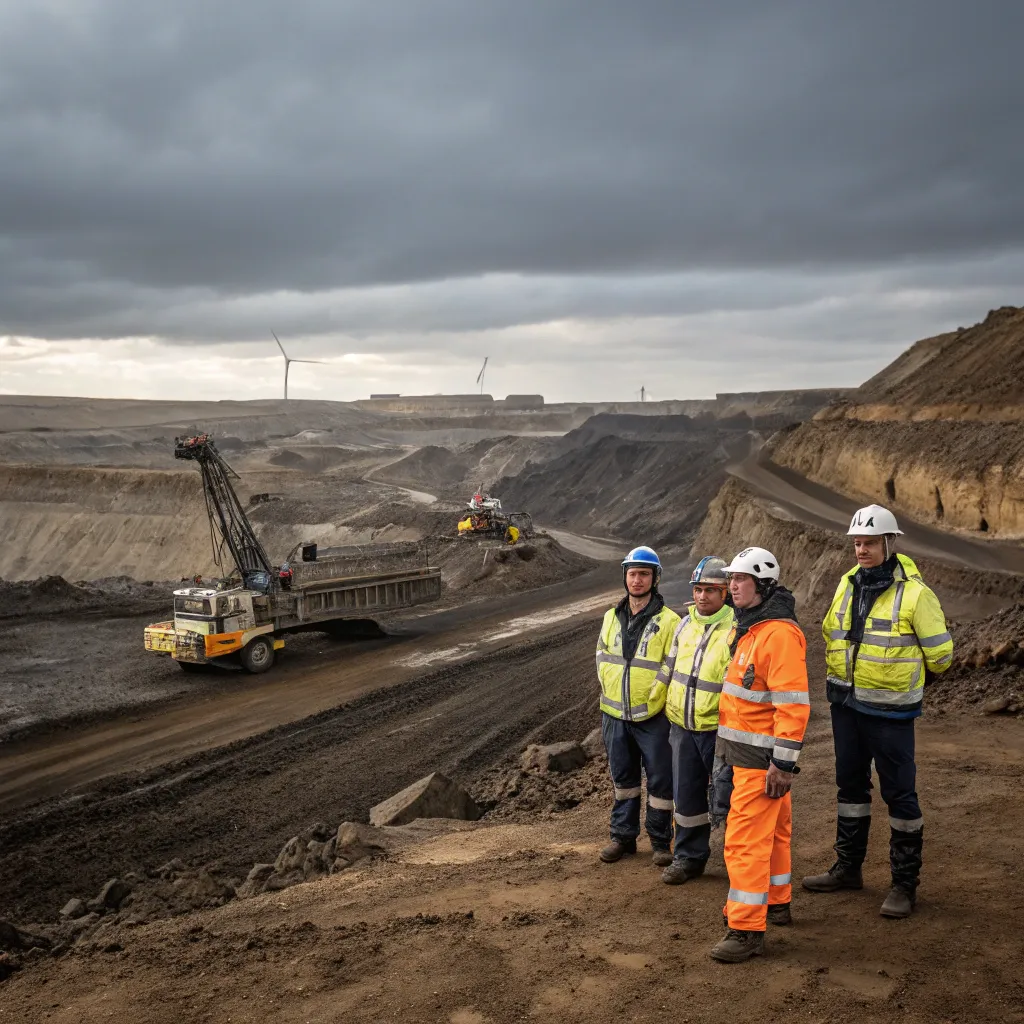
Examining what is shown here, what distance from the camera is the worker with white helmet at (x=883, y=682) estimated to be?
18.3ft

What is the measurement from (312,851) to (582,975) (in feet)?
13.6

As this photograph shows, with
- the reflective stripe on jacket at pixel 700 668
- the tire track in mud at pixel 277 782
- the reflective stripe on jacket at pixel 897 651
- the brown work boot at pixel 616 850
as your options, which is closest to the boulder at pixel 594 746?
the tire track in mud at pixel 277 782

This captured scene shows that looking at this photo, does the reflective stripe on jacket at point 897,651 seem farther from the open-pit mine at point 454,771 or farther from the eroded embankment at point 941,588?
the eroded embankment at point 941,588

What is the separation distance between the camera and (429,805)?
9.88 m

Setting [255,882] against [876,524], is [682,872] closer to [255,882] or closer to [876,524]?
[876,524]

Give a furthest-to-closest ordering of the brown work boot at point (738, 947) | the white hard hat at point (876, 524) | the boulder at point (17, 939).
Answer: the boulder at point (17, 939), the white hard hat at point (876, 524), the brown work boot at point (738, 947)

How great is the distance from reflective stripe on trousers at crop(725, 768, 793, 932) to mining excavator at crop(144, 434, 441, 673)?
1515 centimetres

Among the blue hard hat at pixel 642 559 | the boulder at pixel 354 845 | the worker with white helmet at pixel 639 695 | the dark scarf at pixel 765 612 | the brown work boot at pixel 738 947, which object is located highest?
the blue hard hat at pixel 642 559

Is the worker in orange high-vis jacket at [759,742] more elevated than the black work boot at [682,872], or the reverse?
the worker in orange high-vis jacket at [759,742]

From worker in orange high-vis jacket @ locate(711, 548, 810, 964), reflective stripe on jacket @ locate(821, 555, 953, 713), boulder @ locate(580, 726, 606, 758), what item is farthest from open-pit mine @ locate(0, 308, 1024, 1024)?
reflective stripe on jacket @ locate(821, 555, 953, 713)

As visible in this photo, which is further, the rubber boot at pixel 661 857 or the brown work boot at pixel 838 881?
the rubber boot at pixel 661 857

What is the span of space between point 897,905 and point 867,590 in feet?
5.78

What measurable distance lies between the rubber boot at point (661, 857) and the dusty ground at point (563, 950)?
0.35 feet

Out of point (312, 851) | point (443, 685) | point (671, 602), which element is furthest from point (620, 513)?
point (312, 851)
